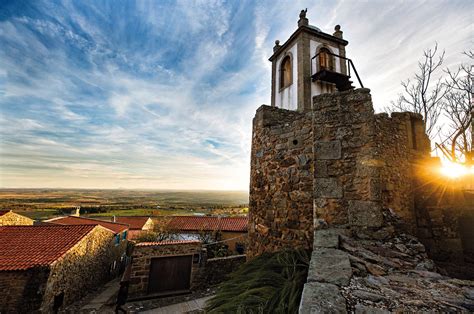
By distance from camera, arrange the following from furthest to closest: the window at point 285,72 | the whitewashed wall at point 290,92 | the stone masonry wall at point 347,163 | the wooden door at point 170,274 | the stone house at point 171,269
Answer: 1. the window at point 285,72
2. the whitewashed wall at point 290,92
3. the wooden door at point 170,274
4. the stone house at point 171,269
5. the stone masonry wall at point 347,163

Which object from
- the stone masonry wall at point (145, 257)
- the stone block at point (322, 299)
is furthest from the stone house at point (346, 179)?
the stone masonry wall at point (145, 257)

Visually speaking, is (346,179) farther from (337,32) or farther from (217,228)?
(217,228)

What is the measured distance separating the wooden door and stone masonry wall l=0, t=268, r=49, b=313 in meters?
4.66

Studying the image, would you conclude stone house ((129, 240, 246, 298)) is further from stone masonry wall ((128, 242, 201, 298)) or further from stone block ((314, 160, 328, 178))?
stone block ((314, 160, 328, 178))

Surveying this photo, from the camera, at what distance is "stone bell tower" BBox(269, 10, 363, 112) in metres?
11.5

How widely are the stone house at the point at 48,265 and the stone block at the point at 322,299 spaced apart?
519 inches

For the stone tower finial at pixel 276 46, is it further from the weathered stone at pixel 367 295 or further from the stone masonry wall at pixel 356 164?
the weathered stone at pixel 367 295

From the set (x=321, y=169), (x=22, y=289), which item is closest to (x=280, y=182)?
(x=321, y=169)

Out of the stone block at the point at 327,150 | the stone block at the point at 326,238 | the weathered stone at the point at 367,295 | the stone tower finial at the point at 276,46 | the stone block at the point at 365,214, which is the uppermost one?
the stone tower finial at the point at 276,46

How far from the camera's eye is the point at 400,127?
3.63 m

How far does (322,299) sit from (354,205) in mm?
1775

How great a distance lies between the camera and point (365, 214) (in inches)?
109

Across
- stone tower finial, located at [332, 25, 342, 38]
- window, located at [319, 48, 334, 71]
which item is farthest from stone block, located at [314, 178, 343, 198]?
stone tower finial, located at [332, 25, 342, 38]

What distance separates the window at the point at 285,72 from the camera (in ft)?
42.1
